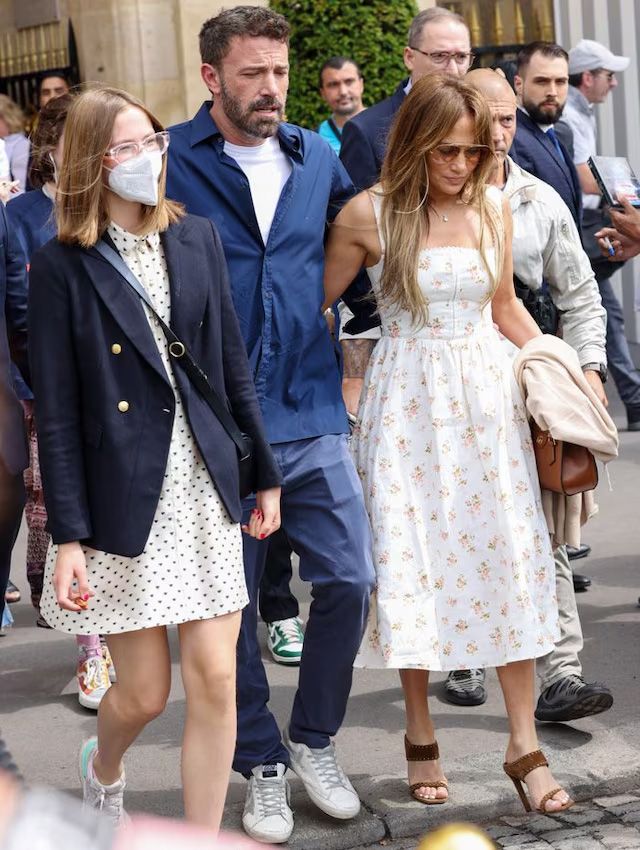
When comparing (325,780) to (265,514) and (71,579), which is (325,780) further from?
(71,579)

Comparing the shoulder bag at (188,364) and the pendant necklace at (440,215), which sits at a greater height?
the pendant necklace at (440,215)

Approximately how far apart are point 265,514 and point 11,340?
60.0 inches

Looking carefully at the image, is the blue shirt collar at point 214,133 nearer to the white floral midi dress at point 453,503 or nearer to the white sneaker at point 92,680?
the white floral midi dress at point 453,503

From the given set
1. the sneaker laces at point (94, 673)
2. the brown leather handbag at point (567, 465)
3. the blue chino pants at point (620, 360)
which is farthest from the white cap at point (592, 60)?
the brown leather handbag at point (567, 465)

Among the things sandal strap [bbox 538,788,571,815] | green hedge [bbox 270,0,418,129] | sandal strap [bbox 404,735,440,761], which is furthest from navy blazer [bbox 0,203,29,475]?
green hedge [bbox 270,0,418,129]

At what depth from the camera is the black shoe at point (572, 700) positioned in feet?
14.6

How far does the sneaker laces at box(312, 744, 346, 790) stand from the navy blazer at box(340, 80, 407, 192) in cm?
177

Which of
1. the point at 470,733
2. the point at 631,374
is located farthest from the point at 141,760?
the point at 631,374

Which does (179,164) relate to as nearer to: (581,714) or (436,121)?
(436,121)

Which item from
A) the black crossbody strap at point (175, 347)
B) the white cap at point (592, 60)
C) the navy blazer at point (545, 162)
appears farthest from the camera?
the white cap at point (592, 60)

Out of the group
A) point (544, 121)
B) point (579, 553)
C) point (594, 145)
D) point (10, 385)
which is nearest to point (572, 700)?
point (10, 385)

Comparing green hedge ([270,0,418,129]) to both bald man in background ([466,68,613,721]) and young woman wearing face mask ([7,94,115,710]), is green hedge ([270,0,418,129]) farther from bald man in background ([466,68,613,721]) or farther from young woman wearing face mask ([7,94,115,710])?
bald man in background ([466,68,613,721])

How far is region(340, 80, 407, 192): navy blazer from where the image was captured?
4.79 metres

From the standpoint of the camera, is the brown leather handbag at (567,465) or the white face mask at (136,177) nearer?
the white face mask at (136,177)
